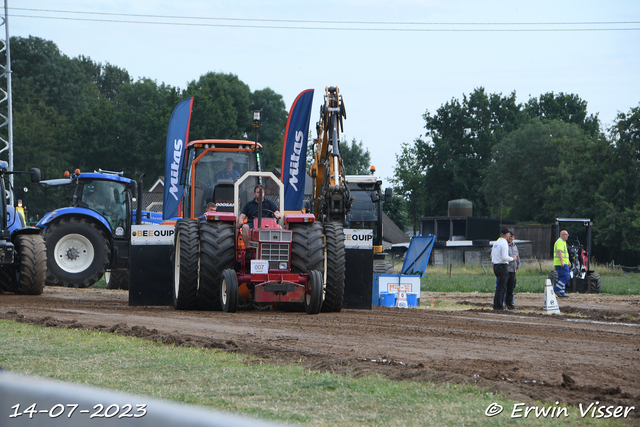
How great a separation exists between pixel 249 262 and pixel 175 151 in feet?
29.9

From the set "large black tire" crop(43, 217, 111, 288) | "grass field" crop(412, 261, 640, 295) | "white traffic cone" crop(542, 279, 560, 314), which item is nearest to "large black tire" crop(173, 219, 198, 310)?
"large black tire" crop(43, 217, 111, 288)

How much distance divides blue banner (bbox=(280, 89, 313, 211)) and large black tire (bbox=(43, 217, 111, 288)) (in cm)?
438

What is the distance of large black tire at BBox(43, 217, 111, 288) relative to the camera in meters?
16.7

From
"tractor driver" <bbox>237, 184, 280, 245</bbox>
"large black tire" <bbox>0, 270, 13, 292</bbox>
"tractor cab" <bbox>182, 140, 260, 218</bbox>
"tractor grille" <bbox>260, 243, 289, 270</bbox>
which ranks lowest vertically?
"large black tire" <bbox>0, 270, 13, 292</bbox>

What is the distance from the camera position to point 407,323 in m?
10.8

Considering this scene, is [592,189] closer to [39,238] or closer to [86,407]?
[39,238]

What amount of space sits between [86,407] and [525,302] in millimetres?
19391

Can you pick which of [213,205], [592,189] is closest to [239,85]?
[592,189]

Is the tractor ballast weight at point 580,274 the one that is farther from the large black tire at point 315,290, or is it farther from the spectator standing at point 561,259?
the large black tire at point 315,290

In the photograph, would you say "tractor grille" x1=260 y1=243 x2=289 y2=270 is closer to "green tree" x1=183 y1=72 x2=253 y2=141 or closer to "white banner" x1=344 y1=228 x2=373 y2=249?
"white banner" x1=344 y1=228 x2=373 y2=249

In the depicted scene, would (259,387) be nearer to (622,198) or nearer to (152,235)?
(152,235)

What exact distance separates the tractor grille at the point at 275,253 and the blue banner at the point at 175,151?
7272 mm

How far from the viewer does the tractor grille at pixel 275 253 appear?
37.4 feet

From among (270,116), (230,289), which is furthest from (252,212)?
(270,116)
